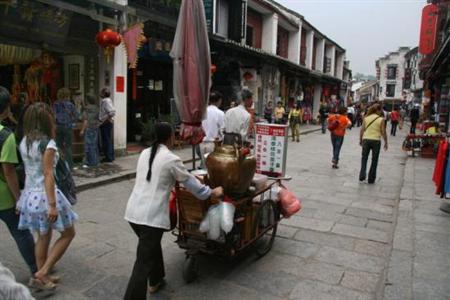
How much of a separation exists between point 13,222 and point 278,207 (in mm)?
2767

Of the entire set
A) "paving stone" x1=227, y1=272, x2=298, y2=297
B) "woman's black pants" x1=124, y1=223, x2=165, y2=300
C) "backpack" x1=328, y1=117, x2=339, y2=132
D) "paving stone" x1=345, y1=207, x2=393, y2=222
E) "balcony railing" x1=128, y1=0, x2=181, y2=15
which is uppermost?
"balcony railing" x1=128, y1=0, x2=181, y2=15

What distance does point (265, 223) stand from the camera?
4508 mm

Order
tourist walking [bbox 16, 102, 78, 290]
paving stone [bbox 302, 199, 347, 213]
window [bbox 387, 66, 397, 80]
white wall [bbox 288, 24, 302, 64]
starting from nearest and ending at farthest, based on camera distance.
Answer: tourist walking [bbox 16, 102, 78, 290] < paving stone [bbox 302, 199, 347, 213] < white wall [bbox 288, 24, 302, 64] < window [bbox 387, 66, 397, 80]

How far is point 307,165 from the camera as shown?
1091cm

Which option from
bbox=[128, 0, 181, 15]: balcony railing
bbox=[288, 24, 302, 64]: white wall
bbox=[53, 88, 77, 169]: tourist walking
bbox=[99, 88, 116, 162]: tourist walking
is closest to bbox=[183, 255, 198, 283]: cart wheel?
bbox=[53, 88, 77, 169]: tourist walking

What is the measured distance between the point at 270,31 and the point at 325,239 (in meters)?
17.5

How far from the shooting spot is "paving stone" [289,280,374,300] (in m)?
3.63

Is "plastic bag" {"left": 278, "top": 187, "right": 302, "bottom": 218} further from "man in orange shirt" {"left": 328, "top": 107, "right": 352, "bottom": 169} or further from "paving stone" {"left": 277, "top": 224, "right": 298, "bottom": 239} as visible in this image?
"man in orange shirt" {"left": 328, "top": 107, "right": 352, "bottom": 169}

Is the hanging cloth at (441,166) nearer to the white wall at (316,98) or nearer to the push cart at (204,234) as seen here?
the push cart at (204,234)

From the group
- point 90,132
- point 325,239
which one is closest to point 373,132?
point 325,239

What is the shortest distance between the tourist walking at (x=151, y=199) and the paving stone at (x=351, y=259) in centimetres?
210

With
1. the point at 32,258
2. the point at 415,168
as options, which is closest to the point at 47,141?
the point at 32,258

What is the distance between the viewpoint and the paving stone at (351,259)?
14.2 feet

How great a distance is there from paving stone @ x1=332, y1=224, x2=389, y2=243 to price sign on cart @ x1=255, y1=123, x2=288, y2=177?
1.08 m
